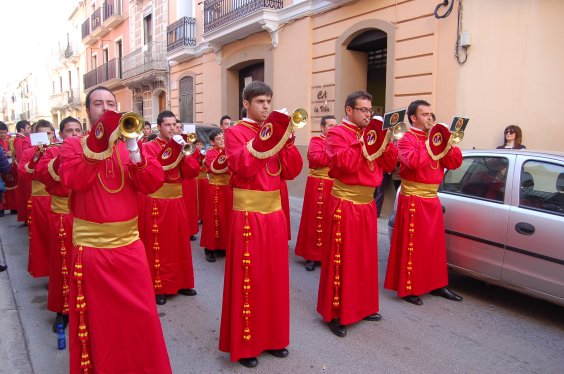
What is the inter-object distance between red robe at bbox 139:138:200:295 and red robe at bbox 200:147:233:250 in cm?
151

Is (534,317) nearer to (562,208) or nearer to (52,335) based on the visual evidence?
(562,208)

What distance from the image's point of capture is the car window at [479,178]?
15.0ft

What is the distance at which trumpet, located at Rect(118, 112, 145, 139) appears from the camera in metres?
2.34

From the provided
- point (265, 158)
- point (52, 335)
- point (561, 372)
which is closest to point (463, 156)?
point (561, 372)

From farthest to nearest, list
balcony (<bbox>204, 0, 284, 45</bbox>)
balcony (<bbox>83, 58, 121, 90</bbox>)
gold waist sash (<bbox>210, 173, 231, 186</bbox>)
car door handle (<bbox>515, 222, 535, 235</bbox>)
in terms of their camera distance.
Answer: balcony (<bbox>83, 58, 121, 90</bbox>) < balcony (<bbox>204, 0, 284, 45</bbox>) < gold waist sash (<bbox>210, 173, 231, 186</bbox>) < car door handle (<bbox>515, 222, 535, 235</bbox>)

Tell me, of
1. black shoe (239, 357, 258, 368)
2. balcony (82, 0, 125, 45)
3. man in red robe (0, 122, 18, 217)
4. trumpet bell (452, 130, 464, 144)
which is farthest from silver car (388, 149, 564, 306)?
balcony (82, 0, 125, 45)

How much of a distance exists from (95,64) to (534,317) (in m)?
31.5

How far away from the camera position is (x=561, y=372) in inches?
136

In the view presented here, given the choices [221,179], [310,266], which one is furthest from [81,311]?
[221,179]

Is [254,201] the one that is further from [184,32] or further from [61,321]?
[184,32]

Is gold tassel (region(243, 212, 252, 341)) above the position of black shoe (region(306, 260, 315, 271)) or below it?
A: above

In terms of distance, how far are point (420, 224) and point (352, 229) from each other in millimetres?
1080

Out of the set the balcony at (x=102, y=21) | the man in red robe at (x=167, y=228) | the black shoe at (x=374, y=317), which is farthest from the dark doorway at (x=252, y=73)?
the balcony at (x=102, y=21)

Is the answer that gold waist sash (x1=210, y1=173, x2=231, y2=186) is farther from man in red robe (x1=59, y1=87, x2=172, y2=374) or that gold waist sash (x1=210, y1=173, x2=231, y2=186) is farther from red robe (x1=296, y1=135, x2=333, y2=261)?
man in red robe (x1=59, y1=87, x2=172, y2=374)
